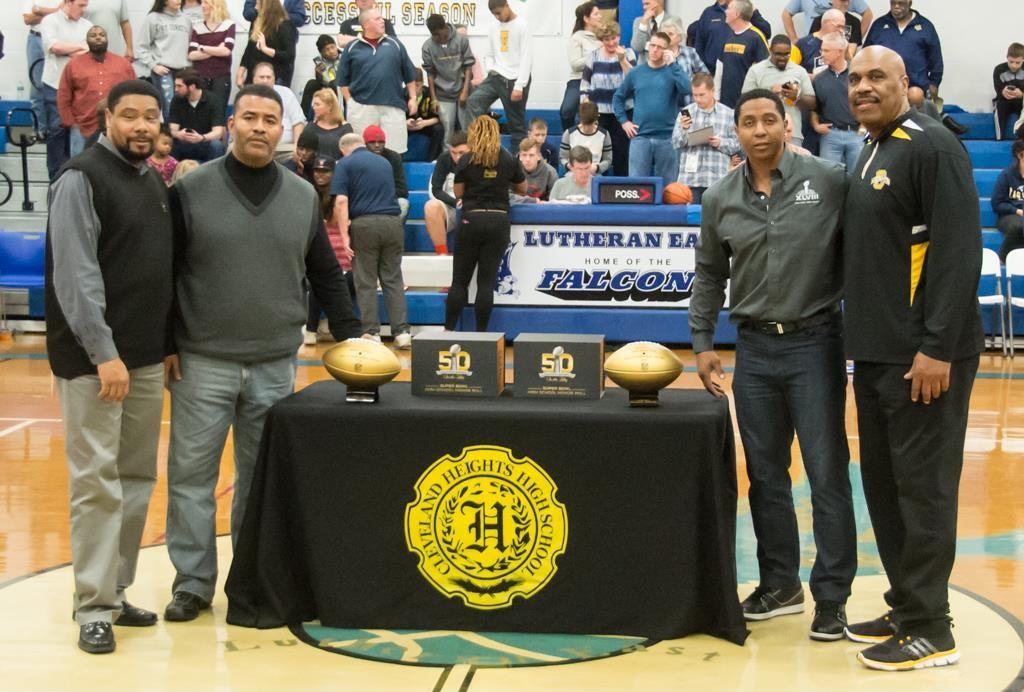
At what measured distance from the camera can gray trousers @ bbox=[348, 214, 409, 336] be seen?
11.3 meters

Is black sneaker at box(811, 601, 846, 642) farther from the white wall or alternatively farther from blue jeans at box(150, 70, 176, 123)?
the white wall

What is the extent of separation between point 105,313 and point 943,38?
48.5 feet

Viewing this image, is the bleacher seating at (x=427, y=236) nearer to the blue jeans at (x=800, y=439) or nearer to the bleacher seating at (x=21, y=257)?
the bleacher seating at (x=21, y=257)

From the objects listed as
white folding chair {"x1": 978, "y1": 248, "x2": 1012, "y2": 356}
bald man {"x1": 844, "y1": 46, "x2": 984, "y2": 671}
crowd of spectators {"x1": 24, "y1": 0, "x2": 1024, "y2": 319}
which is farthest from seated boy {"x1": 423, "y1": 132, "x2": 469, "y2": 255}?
bald man {"x1": 844, "y1": 46, "x2": 984, "y2": 671}

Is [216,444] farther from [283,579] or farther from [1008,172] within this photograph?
[1008,172]

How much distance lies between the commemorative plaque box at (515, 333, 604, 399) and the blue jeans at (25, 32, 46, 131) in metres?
11.1

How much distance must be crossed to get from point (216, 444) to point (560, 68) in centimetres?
1319

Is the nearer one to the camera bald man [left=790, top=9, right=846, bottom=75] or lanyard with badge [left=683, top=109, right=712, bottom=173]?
lanyard with badge [left=683, top=109, right=712, bottom=173]

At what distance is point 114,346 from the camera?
4457mm

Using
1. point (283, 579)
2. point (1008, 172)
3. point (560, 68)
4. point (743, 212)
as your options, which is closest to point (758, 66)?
point (1008, 172)

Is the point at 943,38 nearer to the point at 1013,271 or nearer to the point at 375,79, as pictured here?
the point at 1013,271

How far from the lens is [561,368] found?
471 centimetres

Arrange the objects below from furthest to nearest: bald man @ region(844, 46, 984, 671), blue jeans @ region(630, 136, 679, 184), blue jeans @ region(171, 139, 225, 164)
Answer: blue jeans @ region(171, 139, 225, 164), blue jeans @ region(630, 136, 679, 184), bald man @ region(844, 46, 984, 671)

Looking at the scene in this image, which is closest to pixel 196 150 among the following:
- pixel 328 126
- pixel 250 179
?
pixel 328 126
